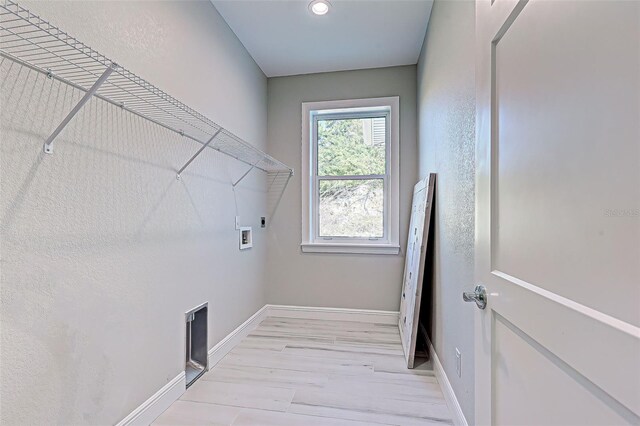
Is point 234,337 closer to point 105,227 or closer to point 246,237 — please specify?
point 246,237

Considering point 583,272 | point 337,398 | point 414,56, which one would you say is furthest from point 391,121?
point 583,272

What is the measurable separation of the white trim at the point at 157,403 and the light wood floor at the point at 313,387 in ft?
0.13

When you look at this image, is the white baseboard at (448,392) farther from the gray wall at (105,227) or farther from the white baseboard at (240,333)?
the gray wall at (105,227)

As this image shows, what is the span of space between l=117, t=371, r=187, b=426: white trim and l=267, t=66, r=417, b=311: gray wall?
156cm

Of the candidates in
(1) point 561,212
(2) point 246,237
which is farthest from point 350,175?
(1) point 561,212

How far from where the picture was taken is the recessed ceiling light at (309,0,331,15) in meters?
2.21

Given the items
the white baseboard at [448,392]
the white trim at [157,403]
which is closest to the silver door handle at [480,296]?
the white baseboard at [448,392]

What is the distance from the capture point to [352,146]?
333cm

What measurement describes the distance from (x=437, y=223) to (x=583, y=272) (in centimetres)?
167

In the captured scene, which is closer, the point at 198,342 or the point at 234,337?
the point at 198,342

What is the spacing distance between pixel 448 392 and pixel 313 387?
82cm

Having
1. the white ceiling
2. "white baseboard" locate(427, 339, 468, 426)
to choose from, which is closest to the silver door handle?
"white baseboard" locate(427, 339, 468, 426)

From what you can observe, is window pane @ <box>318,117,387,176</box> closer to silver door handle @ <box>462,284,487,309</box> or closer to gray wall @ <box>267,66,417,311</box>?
gray wall @ <box>267,66,417,311</box>

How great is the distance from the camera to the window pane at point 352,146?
129 inches
